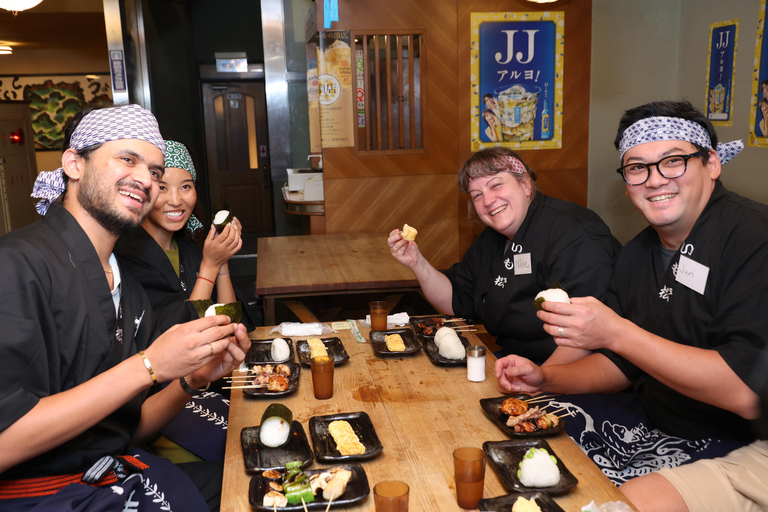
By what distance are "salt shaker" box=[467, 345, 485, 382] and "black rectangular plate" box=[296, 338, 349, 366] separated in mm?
450

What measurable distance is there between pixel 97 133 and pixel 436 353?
134cm

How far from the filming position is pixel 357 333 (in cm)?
258

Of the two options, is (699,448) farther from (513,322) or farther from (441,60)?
(441,60)

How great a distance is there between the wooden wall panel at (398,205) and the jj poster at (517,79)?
547mm

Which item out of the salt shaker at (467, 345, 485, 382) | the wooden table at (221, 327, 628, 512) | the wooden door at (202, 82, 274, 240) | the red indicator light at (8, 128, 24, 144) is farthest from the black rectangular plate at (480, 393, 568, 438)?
the red indicator light at (8, 128, 24, 144)

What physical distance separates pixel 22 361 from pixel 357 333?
4.41ft

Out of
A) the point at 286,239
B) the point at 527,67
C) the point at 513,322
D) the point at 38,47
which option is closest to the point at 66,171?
the point at 513,322

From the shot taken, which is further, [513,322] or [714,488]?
[513,322]

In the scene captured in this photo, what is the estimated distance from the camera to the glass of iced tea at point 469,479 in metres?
1.32

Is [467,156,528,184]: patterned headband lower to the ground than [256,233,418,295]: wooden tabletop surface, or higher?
higher

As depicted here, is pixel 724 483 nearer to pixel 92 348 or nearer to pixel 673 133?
pixel 673 133

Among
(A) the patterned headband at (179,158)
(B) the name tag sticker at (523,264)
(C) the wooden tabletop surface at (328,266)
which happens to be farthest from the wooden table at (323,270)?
(B) the name tag sticker at (523,264)

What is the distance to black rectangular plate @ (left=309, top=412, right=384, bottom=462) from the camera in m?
1.54

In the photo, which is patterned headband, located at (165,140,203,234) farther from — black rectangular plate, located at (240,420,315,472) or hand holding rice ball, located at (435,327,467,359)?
black rectangular plate, located at (240,420,315,472)
